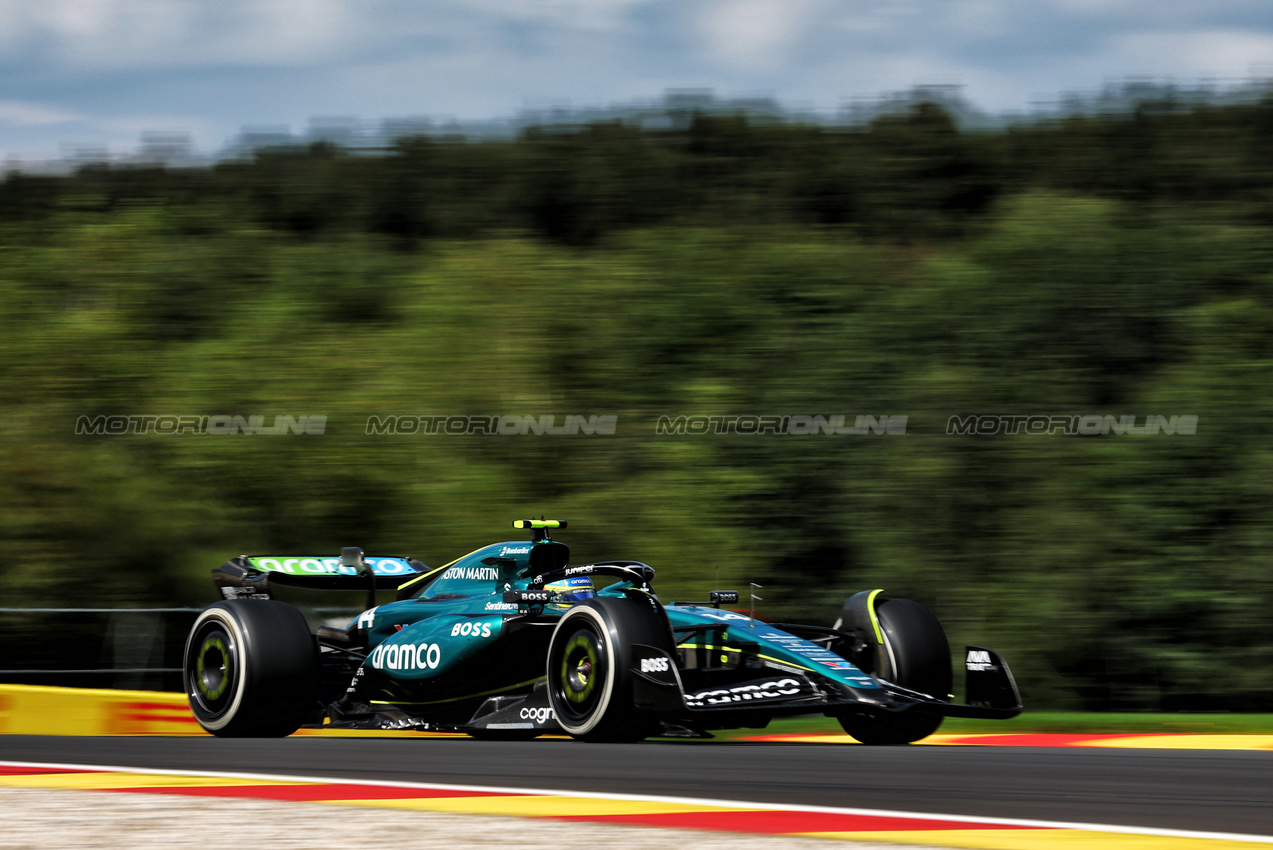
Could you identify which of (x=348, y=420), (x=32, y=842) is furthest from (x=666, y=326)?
(x=32, y=842)

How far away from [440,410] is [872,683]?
1194 centimetres

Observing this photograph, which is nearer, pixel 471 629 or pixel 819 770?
pixel 819 770

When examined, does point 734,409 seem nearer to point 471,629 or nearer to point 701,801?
point 471,629

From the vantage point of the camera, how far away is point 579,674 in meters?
6.97

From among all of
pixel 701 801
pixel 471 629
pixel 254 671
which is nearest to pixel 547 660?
pixel 471 629

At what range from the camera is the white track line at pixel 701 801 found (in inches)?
144
